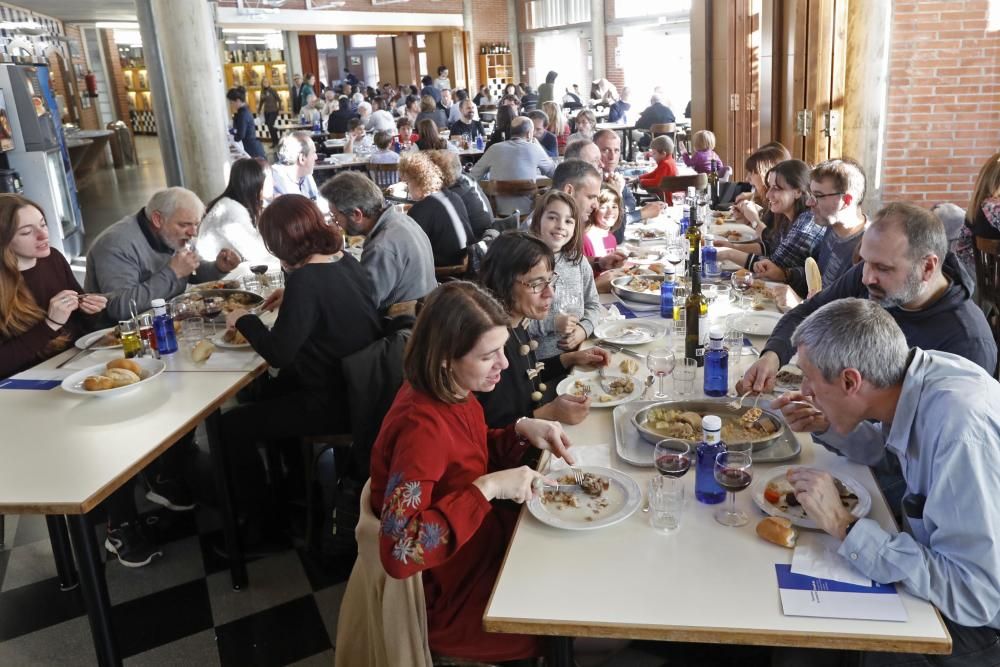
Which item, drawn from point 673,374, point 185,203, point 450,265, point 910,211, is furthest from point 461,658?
point 450,265

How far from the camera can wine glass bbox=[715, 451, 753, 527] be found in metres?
1.65

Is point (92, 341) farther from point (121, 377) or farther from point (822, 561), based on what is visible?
point (822, 561)

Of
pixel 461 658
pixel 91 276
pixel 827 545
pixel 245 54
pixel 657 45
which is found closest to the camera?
pixel 827 545

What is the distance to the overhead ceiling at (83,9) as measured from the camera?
13.7 meters

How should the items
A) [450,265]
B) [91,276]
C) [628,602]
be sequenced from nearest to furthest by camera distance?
[628,602] < [91,276] < [450,265]

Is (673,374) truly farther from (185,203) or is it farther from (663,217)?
(663,217)

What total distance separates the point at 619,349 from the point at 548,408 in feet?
2.10

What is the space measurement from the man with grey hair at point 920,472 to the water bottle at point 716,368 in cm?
57

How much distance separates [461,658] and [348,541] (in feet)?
3.04

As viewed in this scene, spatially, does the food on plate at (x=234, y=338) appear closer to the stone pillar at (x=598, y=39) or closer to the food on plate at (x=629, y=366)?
the food on plate at (x=629, y=366)

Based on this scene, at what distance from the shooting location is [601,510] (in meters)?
1.71

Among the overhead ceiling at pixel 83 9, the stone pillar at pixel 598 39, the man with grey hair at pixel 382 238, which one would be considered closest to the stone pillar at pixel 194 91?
the man with grey hair at pixel 382 238

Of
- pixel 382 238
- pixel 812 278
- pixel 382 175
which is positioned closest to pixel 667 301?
pixel 812 278

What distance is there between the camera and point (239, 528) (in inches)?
115
